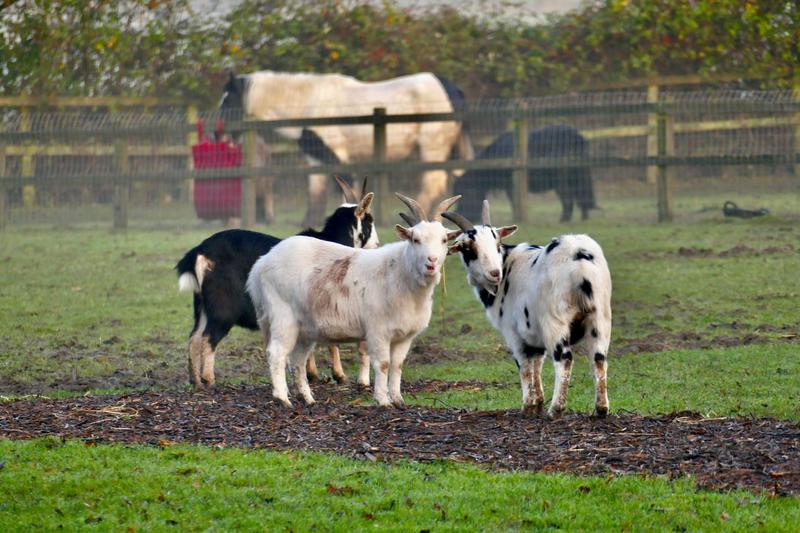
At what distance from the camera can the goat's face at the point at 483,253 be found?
862 cm

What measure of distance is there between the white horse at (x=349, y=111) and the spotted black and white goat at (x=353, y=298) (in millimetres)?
13623

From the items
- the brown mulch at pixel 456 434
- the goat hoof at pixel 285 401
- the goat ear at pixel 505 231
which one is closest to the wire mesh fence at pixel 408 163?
the goat ear at pixel 505 231

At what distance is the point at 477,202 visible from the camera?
22625mm

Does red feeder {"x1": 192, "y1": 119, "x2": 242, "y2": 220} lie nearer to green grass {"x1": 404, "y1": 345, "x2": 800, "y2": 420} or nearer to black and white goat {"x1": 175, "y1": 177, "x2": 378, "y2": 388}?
green grass {"x1": 404, "y1": 345, "x2": 800, "y2": 420}

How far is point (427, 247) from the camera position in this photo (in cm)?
881

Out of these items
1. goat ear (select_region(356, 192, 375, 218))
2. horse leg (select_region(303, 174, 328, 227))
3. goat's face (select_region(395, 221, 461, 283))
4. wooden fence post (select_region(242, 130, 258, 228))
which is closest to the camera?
goat's face (select_region(395, 221, 461, 283))

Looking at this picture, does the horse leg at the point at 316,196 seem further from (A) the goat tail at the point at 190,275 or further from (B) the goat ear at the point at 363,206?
(A) the goat tail at the point at 190,275

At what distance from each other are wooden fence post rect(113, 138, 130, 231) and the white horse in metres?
2.55

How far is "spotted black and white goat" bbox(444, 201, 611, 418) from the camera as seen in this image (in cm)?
798

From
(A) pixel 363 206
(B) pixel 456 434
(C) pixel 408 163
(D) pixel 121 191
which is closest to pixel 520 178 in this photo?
(C) pixel 408 163

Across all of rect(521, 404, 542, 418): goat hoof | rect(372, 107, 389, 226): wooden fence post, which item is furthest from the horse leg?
rect(521, 404, 542, 418): goat hoof

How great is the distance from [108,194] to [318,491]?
67.2 feet

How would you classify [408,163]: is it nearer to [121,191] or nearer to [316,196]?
[316,196]

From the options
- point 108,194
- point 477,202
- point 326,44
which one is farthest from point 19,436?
point 326,44
